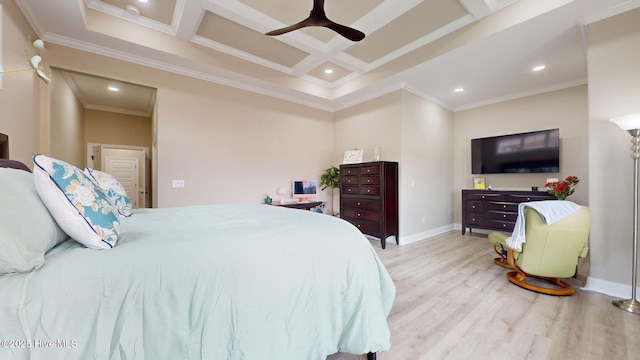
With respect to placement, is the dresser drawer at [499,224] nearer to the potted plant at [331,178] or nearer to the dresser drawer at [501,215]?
the dresser drawer at [501,215]

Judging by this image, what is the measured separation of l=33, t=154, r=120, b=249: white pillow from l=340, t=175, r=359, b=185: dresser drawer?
3706mm

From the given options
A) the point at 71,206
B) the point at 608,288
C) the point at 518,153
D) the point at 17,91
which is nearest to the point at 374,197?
the point at 608,288

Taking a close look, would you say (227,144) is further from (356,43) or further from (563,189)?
(563,189)

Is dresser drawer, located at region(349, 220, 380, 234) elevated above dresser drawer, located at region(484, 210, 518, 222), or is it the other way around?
dresser drawer, located at region(484, 210, 518, 222)

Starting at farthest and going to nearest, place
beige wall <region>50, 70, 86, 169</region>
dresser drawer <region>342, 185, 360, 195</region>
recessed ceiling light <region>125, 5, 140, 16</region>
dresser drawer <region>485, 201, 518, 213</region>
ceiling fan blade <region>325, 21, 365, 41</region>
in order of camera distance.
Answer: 1. dresser drawer <region>342, 185, 360, 195</region>
2. dresser drawer <region>485, 201, 518, 213</region>
3. beige wall <region>50, 70, 86, 169</region>
4. recessed ceiling light <region>125, 5, 140, 16</region>
5. ceiling fan blade <region>325, 21, 365, 41</region>

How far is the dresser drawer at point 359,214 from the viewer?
4.04 m

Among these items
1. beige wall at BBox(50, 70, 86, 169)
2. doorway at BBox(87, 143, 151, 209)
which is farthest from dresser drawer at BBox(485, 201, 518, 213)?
doorway at BBox(87, 143, 151, 209)

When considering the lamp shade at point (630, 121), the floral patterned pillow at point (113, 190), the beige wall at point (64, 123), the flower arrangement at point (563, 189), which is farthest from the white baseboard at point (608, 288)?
the beige wall at point (64, 123)

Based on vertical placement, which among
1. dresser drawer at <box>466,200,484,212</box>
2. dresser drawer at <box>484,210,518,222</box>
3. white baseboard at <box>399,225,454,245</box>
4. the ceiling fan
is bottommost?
white baseboard at <box>399,225,454,245</box>

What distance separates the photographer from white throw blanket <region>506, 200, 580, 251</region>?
2.23 m

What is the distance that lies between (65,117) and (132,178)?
98.1 inches

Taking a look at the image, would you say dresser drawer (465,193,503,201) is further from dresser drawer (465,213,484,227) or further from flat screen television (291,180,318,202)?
flat screen television (291,180,318,202)

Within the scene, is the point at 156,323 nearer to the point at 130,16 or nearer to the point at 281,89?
the point at 130,16

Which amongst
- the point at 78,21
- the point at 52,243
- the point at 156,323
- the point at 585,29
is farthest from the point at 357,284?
the point at 78,21
